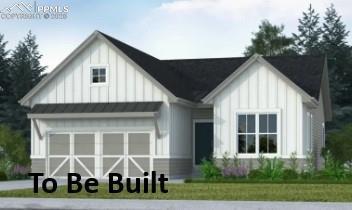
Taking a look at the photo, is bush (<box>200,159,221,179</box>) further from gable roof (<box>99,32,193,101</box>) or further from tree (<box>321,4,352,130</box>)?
tree (<box>321,4,352,130</box>)

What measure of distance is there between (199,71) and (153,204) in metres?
20.6

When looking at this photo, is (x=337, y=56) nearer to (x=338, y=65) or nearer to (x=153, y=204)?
(x=338, y=65)

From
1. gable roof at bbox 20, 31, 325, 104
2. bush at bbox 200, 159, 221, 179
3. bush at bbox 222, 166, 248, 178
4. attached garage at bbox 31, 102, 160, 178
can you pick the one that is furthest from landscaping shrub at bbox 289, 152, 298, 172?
attached garage at bbox 31, 102, 160, 178

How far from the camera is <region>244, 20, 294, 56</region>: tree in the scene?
2352 inches

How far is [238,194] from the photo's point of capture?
62.5ft

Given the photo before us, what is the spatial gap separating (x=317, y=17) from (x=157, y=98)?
4319 cm

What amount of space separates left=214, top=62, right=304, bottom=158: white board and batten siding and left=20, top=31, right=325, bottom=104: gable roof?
2049 millimetres

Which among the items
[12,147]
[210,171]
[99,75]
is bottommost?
[210,171]

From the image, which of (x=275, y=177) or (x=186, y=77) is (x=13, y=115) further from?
(x=275, y=177)

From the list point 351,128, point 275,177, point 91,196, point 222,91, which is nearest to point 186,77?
point 222,91

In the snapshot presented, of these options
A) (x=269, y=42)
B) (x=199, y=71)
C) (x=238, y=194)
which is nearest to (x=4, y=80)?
(x=269, y=42)

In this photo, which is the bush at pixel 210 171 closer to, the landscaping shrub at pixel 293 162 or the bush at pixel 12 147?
the landscaping shrub at pixel 293 162

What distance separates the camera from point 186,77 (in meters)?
35.7

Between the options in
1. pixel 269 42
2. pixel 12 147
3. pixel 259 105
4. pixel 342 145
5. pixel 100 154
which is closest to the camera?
pixel 259 105
